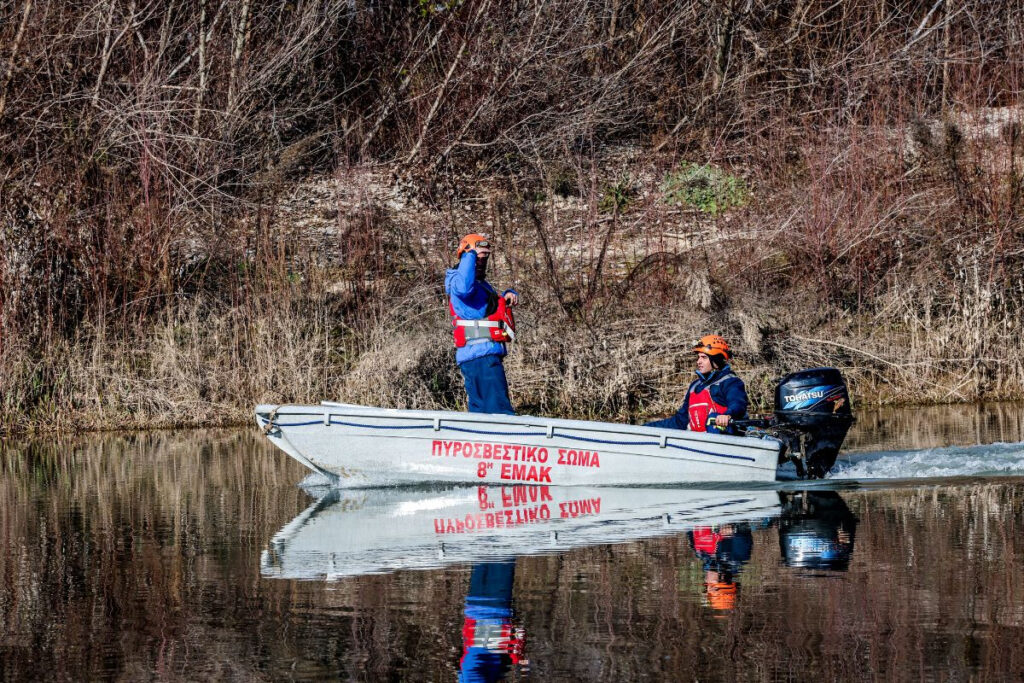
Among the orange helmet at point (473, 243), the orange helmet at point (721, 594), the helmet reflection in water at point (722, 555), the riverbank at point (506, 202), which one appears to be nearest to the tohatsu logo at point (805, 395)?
the helmet reflection in water at point (722, 555)

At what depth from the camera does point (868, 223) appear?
1919 centimetres

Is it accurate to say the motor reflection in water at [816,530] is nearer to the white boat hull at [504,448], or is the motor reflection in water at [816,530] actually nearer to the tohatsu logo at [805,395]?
the white boat hull at [504,448]

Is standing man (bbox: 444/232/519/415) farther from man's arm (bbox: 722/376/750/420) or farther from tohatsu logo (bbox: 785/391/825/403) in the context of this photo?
tohatsu logo (bbox: 785/391/825/403)

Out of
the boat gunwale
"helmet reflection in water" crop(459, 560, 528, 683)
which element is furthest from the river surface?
the boat gunwale

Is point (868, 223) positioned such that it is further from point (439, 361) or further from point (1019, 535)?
point (1019, 535)

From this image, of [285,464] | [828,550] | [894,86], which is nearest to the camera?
[828,550]

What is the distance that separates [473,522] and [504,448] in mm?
1488

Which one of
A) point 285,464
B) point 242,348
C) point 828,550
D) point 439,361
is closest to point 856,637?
point 828,550

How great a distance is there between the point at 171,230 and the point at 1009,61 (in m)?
10.8

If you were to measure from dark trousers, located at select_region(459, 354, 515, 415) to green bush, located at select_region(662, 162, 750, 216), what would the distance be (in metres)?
11.0

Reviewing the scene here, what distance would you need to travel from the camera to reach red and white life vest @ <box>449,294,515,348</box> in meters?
11.5

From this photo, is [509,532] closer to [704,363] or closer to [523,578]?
[523,578]

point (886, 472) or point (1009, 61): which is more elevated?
point (1009, 61)

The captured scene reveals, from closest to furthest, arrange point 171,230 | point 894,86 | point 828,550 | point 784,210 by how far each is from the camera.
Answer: point 828,550
point 171,230
point 784,210
point 894,86
